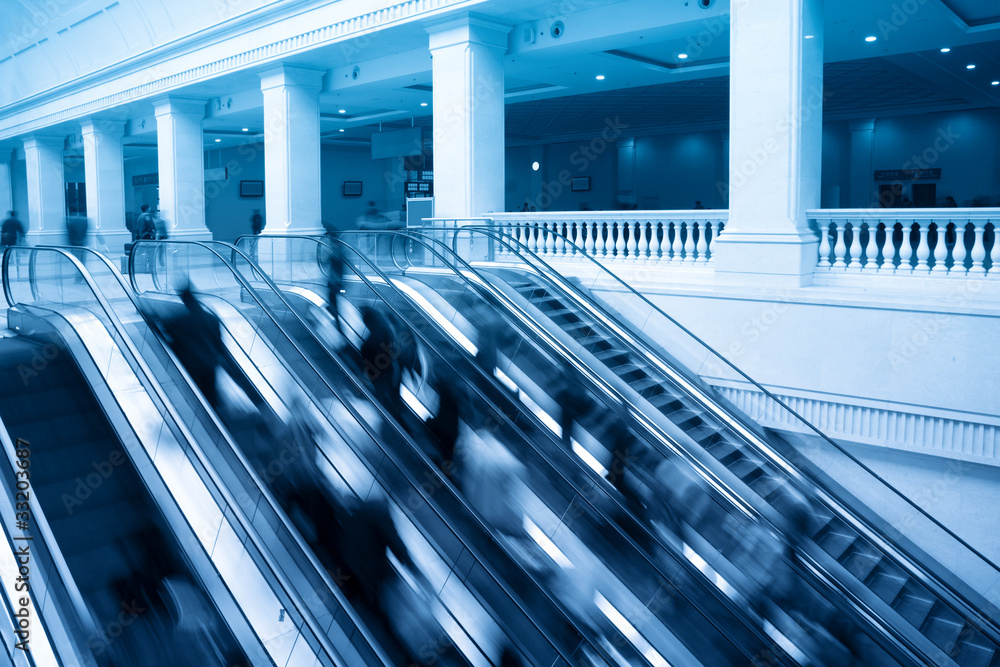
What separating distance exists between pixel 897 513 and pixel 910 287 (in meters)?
2.14

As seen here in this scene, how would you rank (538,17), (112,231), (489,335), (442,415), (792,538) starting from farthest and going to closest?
(112,231) → (538,17) → (489,335) → (442,415) → (792,538)

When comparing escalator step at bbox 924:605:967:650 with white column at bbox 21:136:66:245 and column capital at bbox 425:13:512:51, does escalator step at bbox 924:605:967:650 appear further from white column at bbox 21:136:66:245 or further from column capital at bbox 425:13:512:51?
white column at bbox 21:136:66:245

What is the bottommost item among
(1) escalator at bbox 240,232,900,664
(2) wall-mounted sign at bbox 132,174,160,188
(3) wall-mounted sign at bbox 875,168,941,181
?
(1) escalator at bbox 240,232,900,664

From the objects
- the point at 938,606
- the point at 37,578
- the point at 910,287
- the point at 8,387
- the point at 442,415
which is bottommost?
the point at 938,606

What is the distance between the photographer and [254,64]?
14.1 metres

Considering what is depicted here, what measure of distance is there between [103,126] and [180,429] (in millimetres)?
19409

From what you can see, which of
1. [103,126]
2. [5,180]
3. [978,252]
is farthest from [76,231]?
[978,252]

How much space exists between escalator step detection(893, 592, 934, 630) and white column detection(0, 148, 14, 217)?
3203 centimetres

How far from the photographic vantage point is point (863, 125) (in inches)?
768

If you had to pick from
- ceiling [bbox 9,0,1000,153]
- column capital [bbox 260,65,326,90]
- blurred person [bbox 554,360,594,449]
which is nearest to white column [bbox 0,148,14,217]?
ceiling [bbox 9,0,1000,153]

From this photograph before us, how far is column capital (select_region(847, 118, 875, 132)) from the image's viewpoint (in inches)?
763

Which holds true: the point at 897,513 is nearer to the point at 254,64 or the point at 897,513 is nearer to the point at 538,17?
the point at 538,17

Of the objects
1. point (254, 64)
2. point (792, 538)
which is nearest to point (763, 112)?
point (792, 538)

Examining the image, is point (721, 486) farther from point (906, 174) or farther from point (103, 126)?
point (103, 126)
